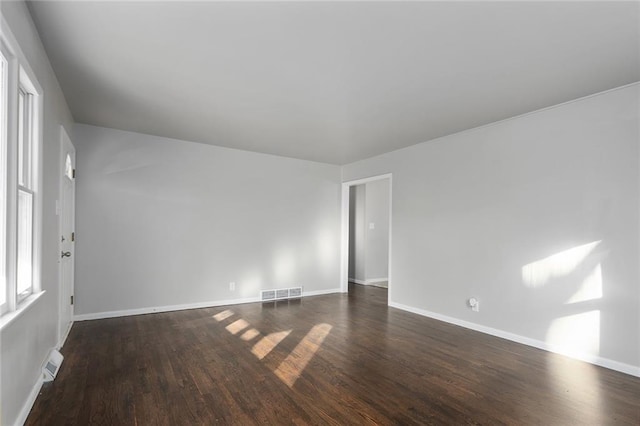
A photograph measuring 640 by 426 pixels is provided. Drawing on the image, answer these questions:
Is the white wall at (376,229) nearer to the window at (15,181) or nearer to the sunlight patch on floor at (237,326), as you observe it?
the sunlight patch on floor at (237,326)

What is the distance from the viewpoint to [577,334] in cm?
320

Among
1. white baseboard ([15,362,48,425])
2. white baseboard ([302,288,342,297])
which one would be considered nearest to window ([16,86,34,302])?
white baseboard ([15,362,48,425])

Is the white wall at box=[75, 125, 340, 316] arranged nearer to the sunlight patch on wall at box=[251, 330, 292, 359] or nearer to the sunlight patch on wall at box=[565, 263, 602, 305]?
the sunlight patch on wall at box=[251, 330, 292, 359]

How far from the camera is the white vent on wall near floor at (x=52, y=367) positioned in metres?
2.57

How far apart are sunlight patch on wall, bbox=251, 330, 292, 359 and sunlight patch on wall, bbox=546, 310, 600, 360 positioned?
2.79 m

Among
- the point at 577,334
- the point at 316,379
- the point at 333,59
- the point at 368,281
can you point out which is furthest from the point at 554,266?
the point at 368,281

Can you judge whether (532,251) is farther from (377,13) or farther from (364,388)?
(377,13)

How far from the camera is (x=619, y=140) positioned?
9.81ft

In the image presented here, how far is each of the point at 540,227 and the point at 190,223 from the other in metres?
4.49

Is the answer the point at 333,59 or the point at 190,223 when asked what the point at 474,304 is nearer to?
the point at 333,59

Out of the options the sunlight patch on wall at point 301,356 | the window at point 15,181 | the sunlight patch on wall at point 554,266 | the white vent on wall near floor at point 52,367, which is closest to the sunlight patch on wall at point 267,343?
the sunlight patch on wall at point 301,356

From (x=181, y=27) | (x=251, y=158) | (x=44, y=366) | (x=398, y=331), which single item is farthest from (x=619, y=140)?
(x=44, y=366)

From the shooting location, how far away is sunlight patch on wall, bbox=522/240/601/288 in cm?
321

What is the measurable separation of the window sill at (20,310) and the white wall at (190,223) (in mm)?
2125
